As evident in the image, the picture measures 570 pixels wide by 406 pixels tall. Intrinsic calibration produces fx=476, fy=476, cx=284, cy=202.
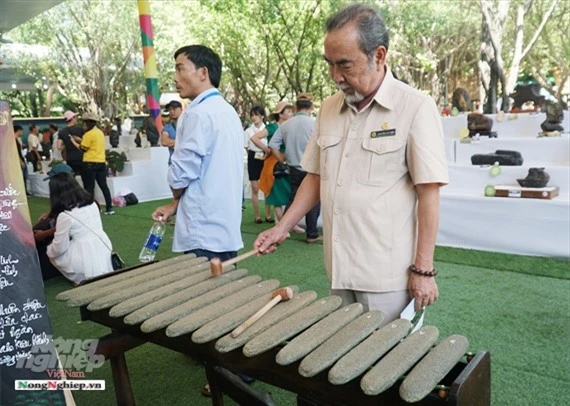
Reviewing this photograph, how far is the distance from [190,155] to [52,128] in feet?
40.7

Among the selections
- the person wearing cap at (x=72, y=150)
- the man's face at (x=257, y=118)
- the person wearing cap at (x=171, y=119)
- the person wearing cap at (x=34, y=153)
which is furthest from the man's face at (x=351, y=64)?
the person wearing cap at (x=34, y=153)

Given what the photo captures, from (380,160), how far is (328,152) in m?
0.20

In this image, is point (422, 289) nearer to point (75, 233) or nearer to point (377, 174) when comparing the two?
point (377, 174)

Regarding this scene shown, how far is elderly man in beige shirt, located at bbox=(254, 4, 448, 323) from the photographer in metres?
1.42

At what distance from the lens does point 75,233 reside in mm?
3699

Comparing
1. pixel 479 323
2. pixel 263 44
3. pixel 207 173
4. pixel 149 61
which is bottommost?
pixel 479 323

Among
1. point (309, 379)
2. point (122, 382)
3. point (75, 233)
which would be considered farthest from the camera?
point (75, 233)

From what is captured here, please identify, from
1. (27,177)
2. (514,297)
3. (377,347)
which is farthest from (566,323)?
(27,177)

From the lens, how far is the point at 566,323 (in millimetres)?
2879

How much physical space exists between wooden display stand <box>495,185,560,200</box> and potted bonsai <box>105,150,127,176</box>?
656 cm

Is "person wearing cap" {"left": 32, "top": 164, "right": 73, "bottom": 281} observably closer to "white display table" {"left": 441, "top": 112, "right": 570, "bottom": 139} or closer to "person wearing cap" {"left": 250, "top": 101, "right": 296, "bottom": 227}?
"person wearing cap" {"left": 250, "top": 101, "right": 296, "bottom": 227}

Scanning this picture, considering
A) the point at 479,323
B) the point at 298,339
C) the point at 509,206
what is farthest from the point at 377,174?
the point at 509,206

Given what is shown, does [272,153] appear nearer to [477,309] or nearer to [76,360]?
[477,309]

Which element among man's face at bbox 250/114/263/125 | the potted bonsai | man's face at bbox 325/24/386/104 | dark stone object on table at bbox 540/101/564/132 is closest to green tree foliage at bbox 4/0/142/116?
the potted bonsai
